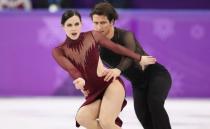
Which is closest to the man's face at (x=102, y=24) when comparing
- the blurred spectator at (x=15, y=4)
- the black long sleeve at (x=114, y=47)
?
the black long sleeve at (x=114, y=47)

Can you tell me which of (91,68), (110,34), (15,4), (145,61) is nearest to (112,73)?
(91,68)

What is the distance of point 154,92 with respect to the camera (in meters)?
Result: 4.51

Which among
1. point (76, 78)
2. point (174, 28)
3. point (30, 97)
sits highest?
point (76, 78)

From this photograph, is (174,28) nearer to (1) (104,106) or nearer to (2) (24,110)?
(2) (24,110)

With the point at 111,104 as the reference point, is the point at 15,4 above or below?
below

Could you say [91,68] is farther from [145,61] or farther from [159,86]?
[159,86]

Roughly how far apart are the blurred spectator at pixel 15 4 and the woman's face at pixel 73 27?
16.8 ft

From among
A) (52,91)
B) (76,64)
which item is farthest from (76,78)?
(52,91)

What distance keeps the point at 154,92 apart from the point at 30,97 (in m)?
4.00

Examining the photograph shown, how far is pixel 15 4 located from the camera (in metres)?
9.23

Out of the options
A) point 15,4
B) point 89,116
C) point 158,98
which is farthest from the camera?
point 15,4

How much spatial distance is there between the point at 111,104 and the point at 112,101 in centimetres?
3

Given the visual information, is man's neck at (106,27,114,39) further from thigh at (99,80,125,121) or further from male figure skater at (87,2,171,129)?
thigh at (99,80,125,121)

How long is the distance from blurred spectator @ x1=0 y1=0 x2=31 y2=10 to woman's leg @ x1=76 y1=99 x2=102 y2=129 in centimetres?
524
